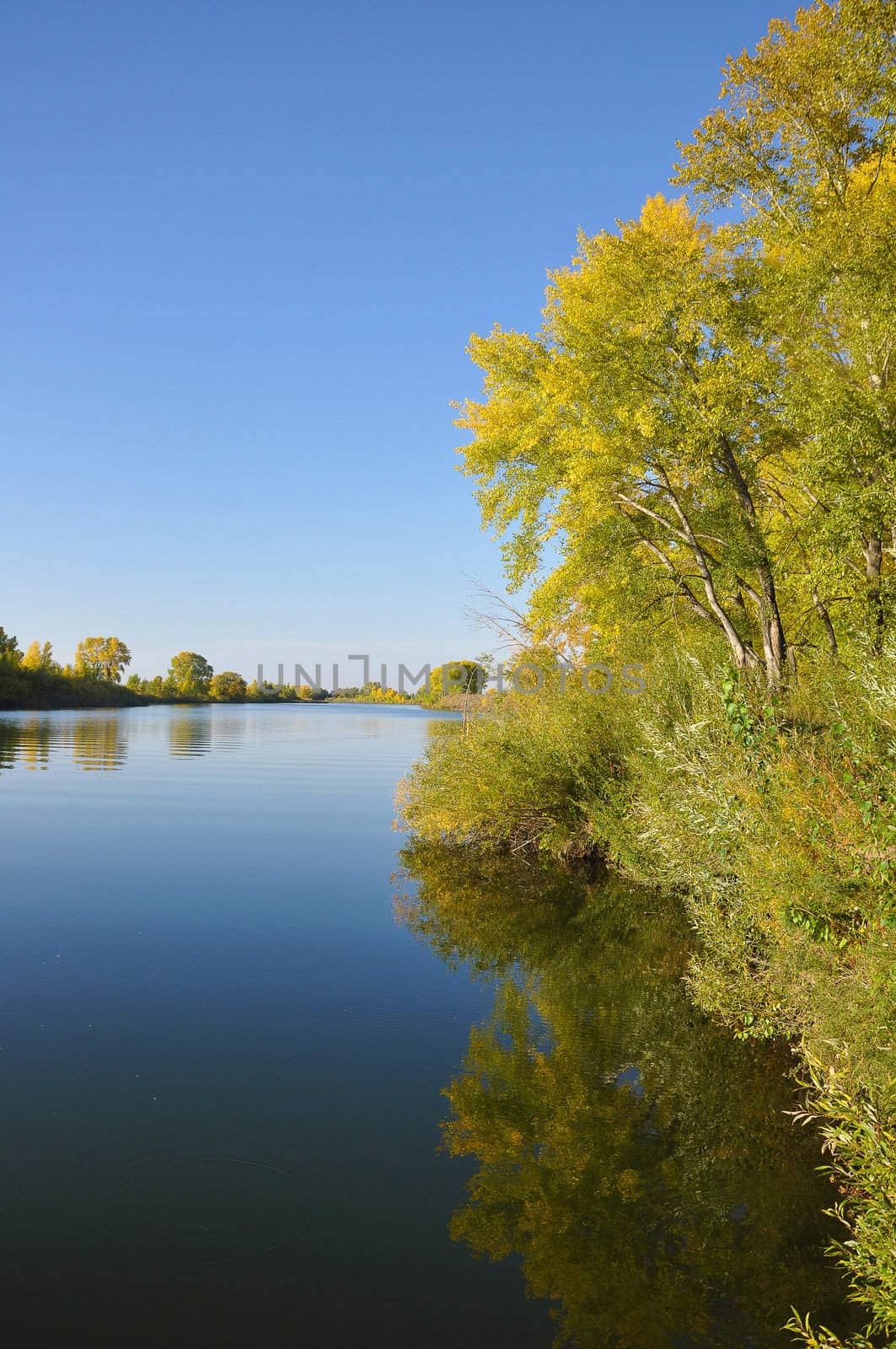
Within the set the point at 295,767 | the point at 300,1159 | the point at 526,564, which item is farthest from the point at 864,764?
the point at 295,767

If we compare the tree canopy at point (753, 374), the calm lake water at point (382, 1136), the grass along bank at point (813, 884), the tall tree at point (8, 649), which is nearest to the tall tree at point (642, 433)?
the tree canopy at point (753, 374)

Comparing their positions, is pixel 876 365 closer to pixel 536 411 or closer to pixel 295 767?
pixel 536 411

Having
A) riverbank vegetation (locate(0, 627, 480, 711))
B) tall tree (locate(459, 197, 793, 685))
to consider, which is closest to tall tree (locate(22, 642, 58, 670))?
riverbank vegetation (locate(0, 627, 480, 711))

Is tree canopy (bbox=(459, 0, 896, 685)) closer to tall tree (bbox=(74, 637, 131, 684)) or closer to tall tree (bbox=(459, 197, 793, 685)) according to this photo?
tall tree (bbox=(459, 197, 793, 685))

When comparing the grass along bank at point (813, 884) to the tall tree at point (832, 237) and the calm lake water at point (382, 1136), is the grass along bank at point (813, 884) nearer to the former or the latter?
the calm lake water at point (382, 1136)

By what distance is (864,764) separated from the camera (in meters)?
6.57

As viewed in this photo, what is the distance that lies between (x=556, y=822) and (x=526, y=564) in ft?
21.2

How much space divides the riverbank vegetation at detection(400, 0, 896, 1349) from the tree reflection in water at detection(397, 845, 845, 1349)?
88 cm

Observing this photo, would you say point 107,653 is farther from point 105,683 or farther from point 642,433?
point 642,433

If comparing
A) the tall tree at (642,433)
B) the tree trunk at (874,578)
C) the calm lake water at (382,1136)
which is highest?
the tall tree at (642,433)

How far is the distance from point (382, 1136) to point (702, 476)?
13995mm

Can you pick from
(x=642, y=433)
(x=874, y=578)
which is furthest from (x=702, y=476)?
(x=874, y=578)

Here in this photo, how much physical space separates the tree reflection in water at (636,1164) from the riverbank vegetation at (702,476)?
2.89ft

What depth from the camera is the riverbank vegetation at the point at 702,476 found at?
13.1m
